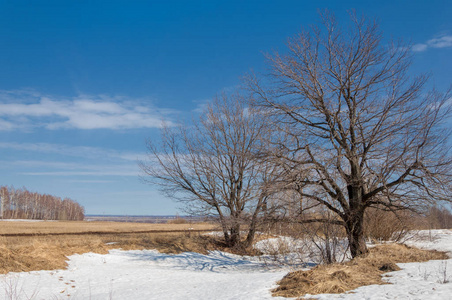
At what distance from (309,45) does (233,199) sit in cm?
1030

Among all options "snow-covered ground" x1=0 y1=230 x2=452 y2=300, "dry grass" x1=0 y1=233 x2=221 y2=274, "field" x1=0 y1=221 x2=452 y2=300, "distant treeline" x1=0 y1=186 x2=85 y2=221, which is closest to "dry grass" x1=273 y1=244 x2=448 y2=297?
"field" x1=0 y1=221 x2=452 y2=300

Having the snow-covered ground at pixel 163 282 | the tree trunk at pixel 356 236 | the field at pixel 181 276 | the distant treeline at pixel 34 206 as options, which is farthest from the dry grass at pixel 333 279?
the distant treeline at pixel 34 206

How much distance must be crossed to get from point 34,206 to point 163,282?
110216mm

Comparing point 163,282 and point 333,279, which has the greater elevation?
point 333,279

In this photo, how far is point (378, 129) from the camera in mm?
12648

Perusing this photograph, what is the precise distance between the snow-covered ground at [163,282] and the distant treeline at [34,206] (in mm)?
90922

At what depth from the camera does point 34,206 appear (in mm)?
106250

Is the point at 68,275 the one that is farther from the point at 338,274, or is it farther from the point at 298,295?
the point at 338,274

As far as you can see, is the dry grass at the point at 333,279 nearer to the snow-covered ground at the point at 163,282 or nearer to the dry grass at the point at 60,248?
the snow-covered ground at the point at 163,282

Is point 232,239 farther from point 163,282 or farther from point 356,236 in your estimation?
point 163,282

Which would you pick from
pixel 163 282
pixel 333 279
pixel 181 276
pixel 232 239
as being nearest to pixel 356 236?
pixel 333 279

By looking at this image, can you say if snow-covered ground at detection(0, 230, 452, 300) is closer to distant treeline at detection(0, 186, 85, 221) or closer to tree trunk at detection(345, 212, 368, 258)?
tree trunk at detection(345, 212, 368, 258)

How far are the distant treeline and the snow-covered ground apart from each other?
298 ft

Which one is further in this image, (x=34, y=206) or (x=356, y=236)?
(x=34, y=206)
